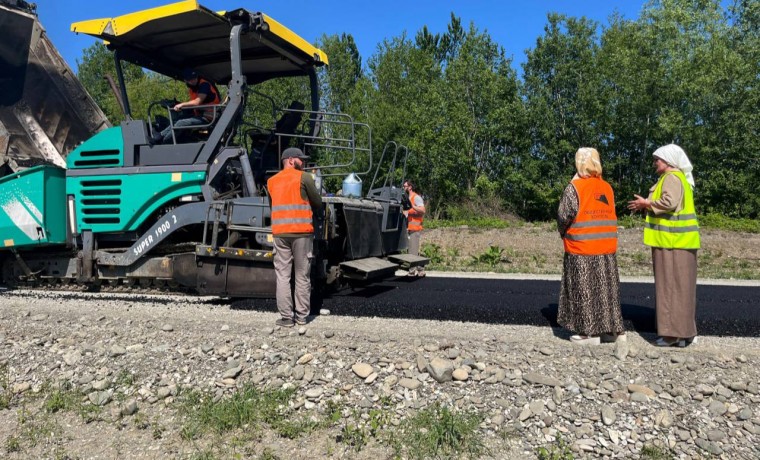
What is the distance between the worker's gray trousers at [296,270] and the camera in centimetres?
498

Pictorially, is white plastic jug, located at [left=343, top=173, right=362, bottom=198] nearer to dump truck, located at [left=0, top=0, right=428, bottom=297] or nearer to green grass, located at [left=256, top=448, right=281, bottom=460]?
dump truck, located at [left=0, top=0, right=428, bottom=297]

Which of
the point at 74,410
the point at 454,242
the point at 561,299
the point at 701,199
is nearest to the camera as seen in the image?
the point at 74,410

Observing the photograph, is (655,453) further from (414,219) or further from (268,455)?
(414,219)

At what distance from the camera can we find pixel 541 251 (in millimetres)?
14000

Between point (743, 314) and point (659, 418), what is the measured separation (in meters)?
2.54

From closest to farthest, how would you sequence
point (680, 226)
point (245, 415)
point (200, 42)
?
1. point (245, 415)
2. point (680, 226)
3. point (200, 42)

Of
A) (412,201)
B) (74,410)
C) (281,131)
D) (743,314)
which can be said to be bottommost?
(74,410)

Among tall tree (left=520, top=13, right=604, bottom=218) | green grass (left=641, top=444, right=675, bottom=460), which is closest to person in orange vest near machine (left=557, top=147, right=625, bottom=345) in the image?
green grass (left=641, top=444, right=675, bottom=460)

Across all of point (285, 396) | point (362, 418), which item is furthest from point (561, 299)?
point (285, 396)

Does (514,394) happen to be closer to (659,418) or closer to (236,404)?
(659,418)

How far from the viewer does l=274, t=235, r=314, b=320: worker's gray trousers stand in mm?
4984

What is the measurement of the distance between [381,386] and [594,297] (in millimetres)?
1776

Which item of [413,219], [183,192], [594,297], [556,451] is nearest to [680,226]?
[594,297]

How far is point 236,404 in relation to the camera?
11.6 ft
